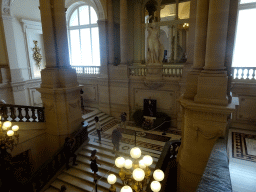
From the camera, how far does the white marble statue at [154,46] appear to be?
1095 centimetres

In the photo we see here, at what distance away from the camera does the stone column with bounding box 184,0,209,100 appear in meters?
4.87

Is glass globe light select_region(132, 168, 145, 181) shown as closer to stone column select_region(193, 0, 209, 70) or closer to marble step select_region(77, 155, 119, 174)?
stone column select_region(193, 0, 209, 70)

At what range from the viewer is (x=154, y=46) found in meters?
11.1

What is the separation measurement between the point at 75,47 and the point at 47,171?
40.2 feet

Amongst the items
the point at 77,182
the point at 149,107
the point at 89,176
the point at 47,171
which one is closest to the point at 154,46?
the point at 149,107

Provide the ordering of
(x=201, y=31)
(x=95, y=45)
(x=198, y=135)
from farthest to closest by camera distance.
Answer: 1. (x=95, y=45)
2. (x=201, y=31)
3. (x=198, y=135)

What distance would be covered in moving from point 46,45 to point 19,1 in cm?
745

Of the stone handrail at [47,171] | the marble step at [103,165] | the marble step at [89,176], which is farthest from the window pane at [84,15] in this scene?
the marble step at [89,176]

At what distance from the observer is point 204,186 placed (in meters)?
2.10

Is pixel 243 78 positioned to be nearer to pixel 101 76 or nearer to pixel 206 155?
pixel 206 155

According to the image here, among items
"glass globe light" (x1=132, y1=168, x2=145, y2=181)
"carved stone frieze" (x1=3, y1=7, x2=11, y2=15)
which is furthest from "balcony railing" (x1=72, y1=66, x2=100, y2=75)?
"glass globe light" (x1=132, y1=168, x2=145, y2=181)

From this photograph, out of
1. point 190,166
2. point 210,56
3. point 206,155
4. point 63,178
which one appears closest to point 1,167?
point 63,178

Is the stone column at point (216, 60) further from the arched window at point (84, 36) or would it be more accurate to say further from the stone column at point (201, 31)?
the arched window at point (84, 36)

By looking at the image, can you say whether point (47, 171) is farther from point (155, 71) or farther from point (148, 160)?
point (155, 71)
